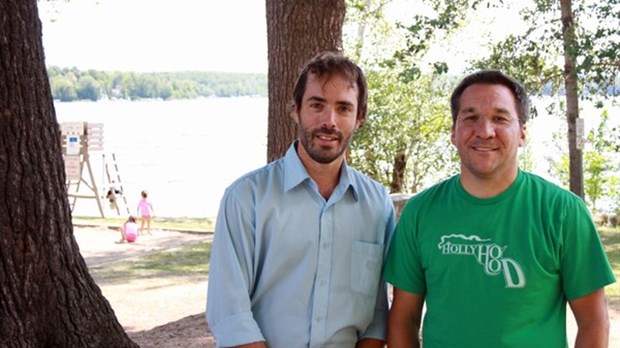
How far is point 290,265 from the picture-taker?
2955 millimetres

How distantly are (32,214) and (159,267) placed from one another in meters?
8.18

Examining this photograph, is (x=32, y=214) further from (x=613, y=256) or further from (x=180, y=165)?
(x=180, y=165)

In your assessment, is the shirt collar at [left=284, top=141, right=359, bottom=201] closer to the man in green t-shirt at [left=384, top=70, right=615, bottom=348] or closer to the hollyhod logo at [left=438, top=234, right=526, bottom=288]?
the man in green t-shirt at [left=384, top=70, right=615, bottom=348]

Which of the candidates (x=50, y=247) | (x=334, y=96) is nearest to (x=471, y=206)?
(x=334, y=96)

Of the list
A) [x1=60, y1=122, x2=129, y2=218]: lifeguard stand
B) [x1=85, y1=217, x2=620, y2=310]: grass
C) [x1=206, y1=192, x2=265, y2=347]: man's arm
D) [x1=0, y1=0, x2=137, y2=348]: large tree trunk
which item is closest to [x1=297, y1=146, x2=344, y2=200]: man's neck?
[x1=206, y1=192, x2=265, y2=347]: man's arm

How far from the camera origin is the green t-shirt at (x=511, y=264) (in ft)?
8.91

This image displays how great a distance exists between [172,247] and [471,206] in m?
13.3

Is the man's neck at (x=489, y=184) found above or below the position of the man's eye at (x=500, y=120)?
below

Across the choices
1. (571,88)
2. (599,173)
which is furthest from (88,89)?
(571,88)

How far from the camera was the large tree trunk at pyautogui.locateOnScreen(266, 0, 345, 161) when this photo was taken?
6664mm

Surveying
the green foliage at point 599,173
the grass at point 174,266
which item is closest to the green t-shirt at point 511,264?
the grass at point 174,266

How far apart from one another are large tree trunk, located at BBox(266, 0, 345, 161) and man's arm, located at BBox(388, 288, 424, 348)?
372cm

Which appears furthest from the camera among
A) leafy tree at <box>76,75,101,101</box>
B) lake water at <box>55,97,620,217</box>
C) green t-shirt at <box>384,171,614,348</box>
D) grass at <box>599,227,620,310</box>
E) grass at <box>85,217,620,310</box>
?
leafy tree at <box>76,75,101,101</box>

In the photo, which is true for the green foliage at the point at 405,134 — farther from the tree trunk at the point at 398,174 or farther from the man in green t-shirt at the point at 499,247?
the man in green t-shirt at the point at 499,247
